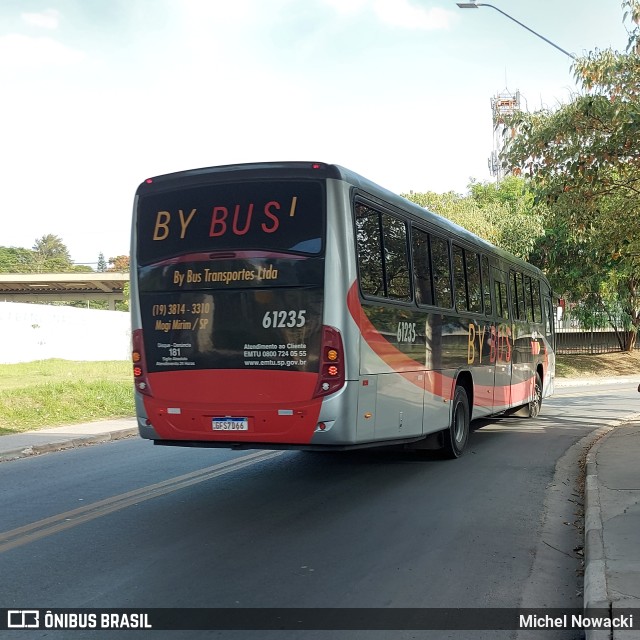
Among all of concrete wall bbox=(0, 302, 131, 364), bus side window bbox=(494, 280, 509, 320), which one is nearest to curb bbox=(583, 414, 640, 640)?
bus side window bbox=(494, 280, 509, 320)

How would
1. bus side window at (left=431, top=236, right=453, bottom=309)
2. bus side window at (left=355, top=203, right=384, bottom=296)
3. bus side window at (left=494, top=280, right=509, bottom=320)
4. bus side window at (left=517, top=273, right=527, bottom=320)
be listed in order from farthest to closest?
bus side window at (left=517, top=273, right=527, bottom=320)
bus side window at (left=494, top=280, right=509, bottom=320)
bus side window at (left=431, top=236, right=453, bottom=309)
bus side window at (left=355, top=203, right=384, bottom=296)

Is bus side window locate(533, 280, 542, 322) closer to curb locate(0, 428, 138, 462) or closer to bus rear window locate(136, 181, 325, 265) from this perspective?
curb locate(0, 428, 138, 462)

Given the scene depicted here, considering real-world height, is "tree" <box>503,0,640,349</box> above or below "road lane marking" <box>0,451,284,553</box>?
above

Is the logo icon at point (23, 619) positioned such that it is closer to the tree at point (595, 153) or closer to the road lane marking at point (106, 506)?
the road lane marking at point (106, 506)

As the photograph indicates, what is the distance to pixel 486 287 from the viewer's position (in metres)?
12.8

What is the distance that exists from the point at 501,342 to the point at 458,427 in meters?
2.96

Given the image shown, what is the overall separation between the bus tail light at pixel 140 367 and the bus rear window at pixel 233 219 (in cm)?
86

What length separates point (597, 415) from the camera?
17.8 metres

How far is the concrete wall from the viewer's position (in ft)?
129

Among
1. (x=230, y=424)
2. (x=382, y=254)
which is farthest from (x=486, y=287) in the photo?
(x=230, y=424)

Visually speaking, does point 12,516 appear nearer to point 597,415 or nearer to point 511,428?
point 511,428

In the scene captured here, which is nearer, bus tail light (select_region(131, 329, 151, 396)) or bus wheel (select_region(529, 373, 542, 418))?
bus tail light (select_region(131, 329, 151, 396))

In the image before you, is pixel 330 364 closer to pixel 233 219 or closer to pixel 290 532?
pixel 290 532

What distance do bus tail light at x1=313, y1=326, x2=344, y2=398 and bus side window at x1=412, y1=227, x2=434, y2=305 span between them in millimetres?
2254
